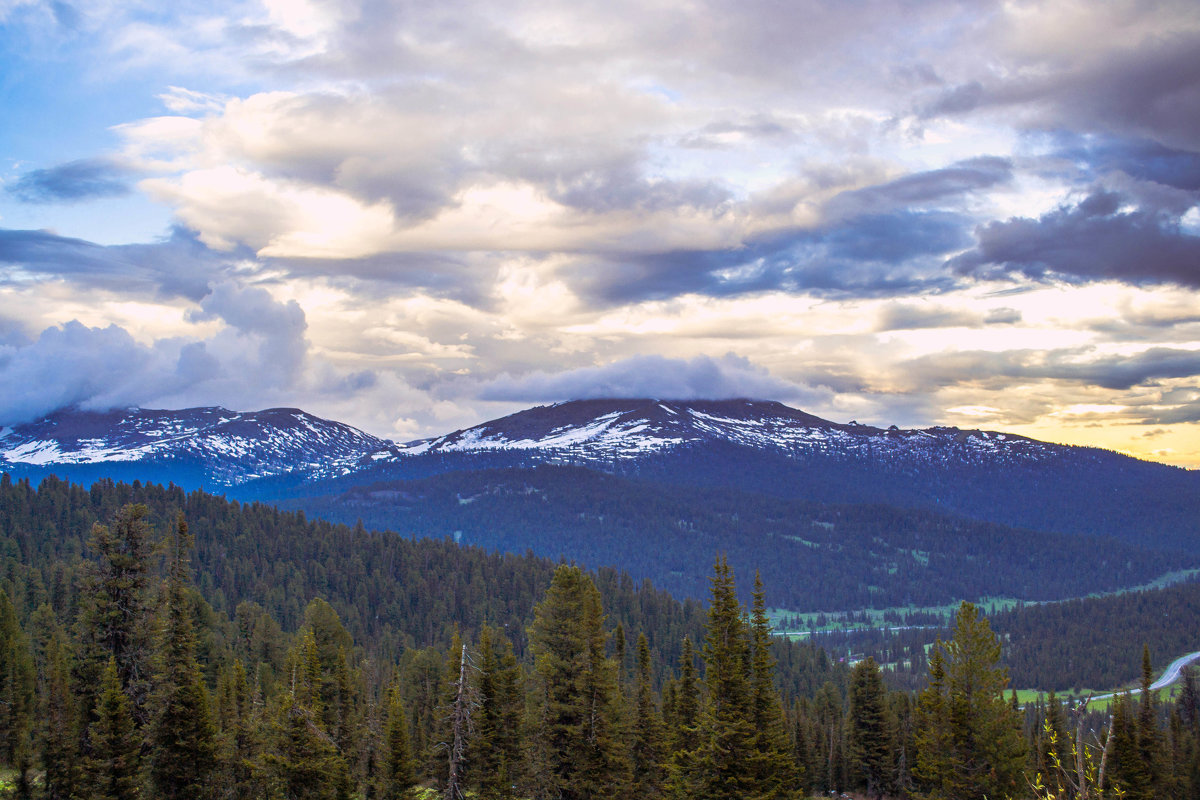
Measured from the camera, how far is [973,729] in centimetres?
4606

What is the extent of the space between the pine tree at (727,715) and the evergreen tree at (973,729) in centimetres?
1196

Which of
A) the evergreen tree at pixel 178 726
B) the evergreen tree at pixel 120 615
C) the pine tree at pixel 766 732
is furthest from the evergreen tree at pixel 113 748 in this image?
the pine tree at pixel 766 732

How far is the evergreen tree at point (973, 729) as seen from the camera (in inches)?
1785

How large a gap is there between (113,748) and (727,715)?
Answer: 29626 mm

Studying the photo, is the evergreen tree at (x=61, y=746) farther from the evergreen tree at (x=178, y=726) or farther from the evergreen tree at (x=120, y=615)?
the evergreen tree at (x=178, y=726)

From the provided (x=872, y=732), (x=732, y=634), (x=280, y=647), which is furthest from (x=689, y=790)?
(x=280, y=647)

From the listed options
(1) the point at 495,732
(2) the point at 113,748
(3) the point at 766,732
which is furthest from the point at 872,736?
(2) the point at 113,748

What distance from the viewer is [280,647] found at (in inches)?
4210

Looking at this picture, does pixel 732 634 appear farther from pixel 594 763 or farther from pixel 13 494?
pixel 13 494

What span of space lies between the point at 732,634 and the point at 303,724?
22.0 metres

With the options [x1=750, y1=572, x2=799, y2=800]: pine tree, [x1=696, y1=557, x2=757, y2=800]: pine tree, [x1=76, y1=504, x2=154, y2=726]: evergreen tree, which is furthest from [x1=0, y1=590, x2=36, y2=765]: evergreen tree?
[x1=750, y1=572, x2=799, y2=800]: pine tree

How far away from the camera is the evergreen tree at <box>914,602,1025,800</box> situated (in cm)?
4534

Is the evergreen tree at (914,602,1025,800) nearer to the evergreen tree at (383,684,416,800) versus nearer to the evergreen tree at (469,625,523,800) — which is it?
the evergreen tree at (469,625,523,800)

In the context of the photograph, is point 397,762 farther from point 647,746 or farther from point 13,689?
point 13,689
